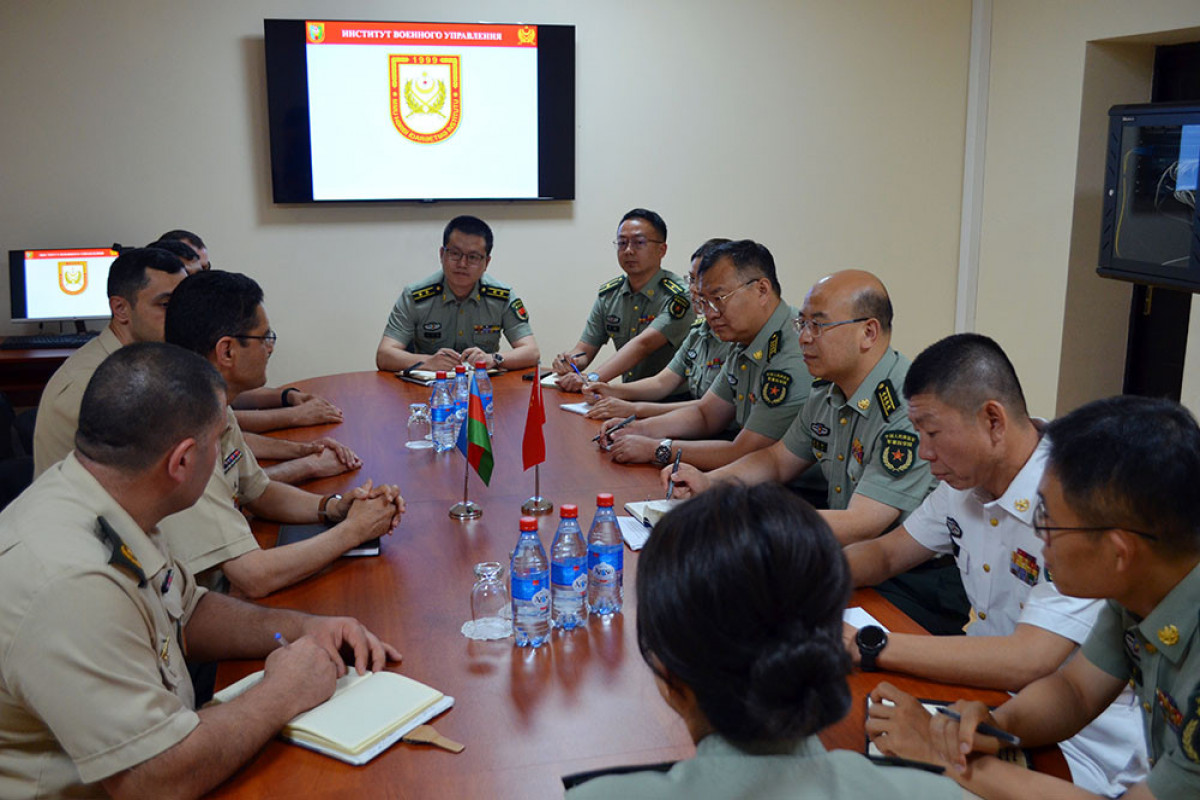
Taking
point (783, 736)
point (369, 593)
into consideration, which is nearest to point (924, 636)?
point (783, 736)

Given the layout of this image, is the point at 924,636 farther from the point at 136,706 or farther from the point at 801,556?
the point at 136,706

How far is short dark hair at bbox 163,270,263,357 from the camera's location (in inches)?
96.7

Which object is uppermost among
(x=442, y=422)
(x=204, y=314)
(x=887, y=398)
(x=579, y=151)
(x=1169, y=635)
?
(x=579, y=151)

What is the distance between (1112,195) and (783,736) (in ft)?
13.6

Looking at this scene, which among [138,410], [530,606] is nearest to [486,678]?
[530,606]

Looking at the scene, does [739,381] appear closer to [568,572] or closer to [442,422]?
[442,422]

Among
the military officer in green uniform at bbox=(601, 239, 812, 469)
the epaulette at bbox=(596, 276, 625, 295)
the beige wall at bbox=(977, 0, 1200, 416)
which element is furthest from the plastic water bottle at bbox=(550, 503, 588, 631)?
the beige wall at bbox=(977, 0, 1200, 416)

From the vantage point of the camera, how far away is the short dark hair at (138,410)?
5.14ft

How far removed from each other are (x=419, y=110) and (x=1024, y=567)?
4303 mm

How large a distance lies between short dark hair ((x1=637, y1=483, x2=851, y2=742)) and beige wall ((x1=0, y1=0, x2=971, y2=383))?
15.7 feet

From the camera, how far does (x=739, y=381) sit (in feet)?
12.0

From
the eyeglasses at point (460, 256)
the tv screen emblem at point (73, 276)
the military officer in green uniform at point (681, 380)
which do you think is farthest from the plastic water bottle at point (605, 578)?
the tv screen emblem at point (73, 276)

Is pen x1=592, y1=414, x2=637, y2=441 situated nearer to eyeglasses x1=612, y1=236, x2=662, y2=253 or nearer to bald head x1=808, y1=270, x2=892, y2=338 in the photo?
bald head x1=808, y1=270, x2=892, y2=338

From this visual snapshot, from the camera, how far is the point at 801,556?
1.00 metres
